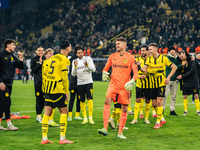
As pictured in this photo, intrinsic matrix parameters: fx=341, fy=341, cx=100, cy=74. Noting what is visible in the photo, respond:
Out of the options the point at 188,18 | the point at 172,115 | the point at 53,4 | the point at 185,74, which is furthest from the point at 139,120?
the point at 53,4

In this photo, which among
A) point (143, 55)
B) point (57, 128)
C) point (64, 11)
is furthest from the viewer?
point (64, 11)

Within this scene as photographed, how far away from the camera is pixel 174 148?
6.61 meters

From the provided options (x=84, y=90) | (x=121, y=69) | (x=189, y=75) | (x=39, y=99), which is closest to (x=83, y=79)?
(x=84, y=90)

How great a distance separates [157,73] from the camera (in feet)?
31.3

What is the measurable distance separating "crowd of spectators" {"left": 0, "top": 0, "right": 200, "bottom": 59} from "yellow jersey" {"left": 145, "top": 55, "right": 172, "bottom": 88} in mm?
18686

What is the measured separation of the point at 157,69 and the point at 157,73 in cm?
11

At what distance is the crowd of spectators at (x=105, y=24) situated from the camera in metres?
30.4

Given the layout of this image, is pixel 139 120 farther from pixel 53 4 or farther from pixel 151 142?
pixel 53 4

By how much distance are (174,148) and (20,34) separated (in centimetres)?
4373

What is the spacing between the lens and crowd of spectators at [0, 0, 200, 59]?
3041 cm

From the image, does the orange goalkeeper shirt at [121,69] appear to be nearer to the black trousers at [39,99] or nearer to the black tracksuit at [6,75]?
the black tracksuit at [6,75]

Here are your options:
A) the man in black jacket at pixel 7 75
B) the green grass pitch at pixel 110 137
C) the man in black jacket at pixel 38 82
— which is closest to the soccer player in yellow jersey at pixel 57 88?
the green grass pitch at pixel 110 137

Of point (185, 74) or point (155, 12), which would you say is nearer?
point (185, 74)

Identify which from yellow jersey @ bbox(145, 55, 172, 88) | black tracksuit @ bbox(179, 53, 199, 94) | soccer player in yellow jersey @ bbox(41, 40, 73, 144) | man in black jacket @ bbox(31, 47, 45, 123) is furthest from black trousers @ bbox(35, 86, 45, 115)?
black tracksuit @ bbox(179, 53, 199, 94)
